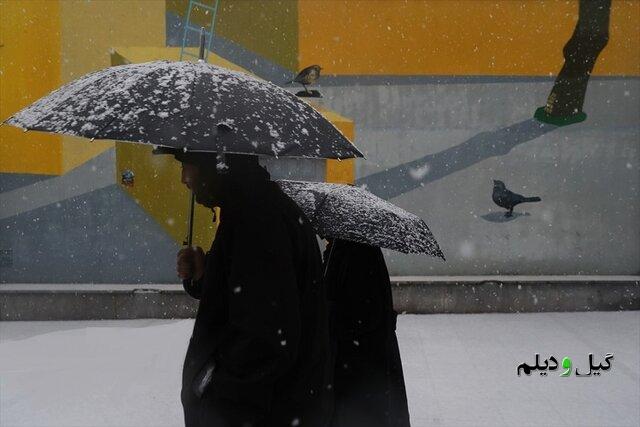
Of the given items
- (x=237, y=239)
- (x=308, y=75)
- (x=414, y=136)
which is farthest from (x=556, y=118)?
(x=237, y=239)

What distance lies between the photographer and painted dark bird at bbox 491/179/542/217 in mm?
9586

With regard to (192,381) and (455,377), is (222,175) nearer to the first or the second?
(192,381)

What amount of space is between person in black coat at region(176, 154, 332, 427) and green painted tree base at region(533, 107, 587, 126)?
26.3 ft

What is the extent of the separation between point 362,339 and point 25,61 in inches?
295

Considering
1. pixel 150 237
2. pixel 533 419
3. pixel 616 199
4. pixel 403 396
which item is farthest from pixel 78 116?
pixel 616 199

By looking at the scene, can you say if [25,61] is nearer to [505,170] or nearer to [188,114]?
[505,170]

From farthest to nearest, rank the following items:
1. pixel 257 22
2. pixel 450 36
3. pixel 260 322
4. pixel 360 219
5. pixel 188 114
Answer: pixel 450 36
pixel 257 22
pixel 360 219
pixel 188 114
pixel 260 322

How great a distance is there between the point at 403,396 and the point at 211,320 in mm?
1638

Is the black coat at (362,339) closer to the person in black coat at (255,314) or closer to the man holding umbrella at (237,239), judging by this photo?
the man holding umbrella at (237,239)

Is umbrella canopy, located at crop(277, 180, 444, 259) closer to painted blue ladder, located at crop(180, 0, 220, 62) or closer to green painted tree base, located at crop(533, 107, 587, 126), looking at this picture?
painted blue ladder, located at crop(180, 0, 220, 62)

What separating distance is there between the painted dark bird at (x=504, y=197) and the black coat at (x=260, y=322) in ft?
25.3

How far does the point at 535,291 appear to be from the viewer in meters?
9.09

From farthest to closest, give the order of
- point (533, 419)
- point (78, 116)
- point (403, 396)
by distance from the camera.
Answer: point (533, 419) < point (403, 396) < point (78, 116)

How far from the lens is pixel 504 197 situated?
31.4ft
